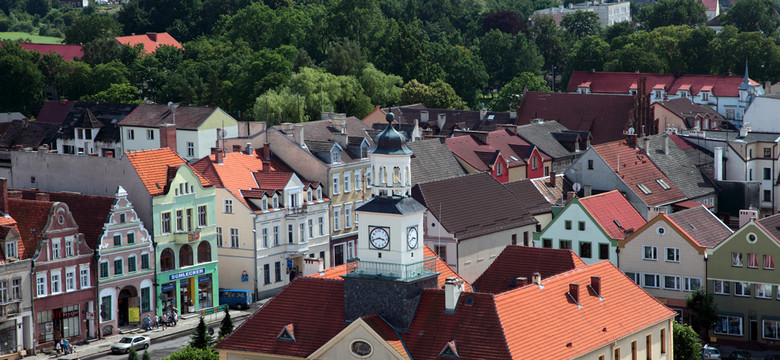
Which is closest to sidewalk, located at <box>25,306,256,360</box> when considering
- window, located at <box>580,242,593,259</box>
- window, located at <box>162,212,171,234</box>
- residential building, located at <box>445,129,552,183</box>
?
window, located at <box>162,212,171,234</box>

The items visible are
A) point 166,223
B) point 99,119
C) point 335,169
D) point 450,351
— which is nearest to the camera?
point 450,351

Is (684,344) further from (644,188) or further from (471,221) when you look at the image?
(644,188)

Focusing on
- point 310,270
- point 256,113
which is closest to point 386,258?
point 310,270

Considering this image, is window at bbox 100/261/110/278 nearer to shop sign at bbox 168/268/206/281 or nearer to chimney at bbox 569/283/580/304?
shop sign at bbox 168/268/206/281

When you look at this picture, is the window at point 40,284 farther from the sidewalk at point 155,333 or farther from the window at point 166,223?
the window at point 166,223

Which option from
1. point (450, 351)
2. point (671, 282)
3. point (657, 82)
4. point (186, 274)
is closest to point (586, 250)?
point (671, 282)
